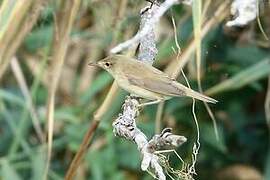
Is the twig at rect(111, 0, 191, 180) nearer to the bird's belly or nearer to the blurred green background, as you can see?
the bird's belly

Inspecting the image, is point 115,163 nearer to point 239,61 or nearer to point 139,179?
point 139,179

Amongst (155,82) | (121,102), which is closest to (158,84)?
(155,82)

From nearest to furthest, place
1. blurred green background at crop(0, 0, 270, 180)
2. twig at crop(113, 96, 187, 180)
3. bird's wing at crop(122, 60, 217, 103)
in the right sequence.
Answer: twig at crop(113, 96, 187, 180) → bird's wing at crop(122, 60, 217, 103) → blurred green background at crop(0, 0, 270, 180)

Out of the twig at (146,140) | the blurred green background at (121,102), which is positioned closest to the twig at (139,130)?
the twig at (146,140)

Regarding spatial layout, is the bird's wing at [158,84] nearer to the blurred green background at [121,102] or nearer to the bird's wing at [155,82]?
the bird's wing at [155,82]

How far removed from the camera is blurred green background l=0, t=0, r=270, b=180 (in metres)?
2.34

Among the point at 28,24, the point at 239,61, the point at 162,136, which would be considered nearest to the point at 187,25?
the point at 239,61

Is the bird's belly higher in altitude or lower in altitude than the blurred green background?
higher

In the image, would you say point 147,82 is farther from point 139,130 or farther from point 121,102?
point 121,102

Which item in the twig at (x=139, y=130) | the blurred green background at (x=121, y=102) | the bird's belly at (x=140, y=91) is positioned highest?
the twig at (x=139, y=130)

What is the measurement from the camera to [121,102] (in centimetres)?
242

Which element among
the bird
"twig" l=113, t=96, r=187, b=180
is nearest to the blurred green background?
the bird

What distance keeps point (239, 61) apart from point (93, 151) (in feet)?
1.88

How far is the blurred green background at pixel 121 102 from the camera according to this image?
2.34m
